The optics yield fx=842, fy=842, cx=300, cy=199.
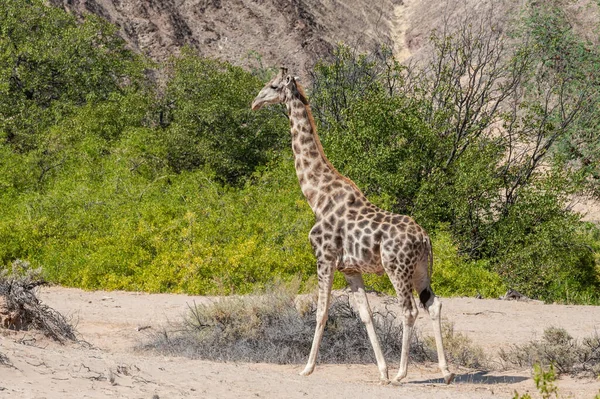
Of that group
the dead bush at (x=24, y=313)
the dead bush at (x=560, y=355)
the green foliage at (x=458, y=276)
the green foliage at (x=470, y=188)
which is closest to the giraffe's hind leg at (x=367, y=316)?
the dead bush at (x=560, y=355)

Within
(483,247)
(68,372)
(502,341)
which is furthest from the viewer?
(483,247)

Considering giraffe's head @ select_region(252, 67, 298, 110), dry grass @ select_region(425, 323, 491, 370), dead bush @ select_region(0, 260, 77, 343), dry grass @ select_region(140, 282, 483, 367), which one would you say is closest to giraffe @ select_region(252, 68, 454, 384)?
giraffe's head @ select_region(252, 67, 298, 110)

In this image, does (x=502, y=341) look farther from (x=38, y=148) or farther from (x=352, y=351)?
(x=38, y=148)

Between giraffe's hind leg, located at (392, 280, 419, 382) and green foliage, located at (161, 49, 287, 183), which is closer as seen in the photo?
giraffe's hind leg, located at (392, 280, 419, 382)

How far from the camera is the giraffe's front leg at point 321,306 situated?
26.8ft

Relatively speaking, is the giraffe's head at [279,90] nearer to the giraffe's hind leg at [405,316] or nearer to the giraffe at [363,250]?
the giraffe at [363,250]

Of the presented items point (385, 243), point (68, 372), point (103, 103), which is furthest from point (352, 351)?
point (103, 103)

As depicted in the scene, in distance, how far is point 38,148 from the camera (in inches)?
918

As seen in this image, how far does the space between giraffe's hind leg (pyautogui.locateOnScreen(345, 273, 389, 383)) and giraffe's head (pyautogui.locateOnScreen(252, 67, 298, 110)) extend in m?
2.11

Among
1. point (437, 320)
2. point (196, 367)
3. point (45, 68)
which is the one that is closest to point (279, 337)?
point (437, 320)

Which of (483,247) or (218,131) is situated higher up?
(218,131)

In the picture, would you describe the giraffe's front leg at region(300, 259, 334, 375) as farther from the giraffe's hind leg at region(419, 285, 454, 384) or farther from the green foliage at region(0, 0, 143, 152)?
the green foliage at region(0, 0, 143, 152)

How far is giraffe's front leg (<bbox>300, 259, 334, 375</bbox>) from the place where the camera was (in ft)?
26.8

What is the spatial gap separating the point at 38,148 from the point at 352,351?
16140mm
